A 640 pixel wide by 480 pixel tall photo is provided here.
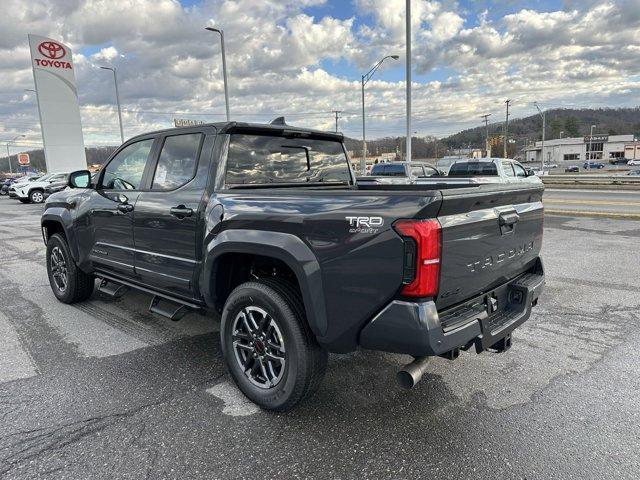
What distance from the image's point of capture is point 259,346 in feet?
10.3

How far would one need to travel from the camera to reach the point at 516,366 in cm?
372

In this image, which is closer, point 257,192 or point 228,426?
point 228,426

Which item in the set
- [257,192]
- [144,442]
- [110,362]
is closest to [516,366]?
[257,192]

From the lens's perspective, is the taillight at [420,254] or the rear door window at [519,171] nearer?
the taillight at [420,254]

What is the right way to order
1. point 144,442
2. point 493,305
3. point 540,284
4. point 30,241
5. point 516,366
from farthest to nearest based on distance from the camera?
point 30,241 < point 516,366 < point 540,284 < point 493,305 < point 144,442

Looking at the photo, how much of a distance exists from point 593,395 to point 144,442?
304 centimetres

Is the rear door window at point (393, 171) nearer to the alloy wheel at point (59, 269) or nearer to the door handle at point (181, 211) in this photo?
the alloy wheel at point (59, 269)

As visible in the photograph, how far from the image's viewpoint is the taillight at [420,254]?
237cm

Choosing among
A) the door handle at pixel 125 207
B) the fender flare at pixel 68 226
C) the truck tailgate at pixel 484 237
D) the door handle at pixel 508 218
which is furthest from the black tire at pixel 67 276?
the door handle at pixel 508 218

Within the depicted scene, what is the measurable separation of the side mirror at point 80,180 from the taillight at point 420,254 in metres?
3.94

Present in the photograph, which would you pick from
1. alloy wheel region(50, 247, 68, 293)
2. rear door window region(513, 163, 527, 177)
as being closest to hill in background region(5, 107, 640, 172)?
rear door window region(513, 163, 527, 177)

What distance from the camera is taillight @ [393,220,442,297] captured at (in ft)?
7.78

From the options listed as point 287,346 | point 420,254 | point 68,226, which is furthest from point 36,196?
point 420,254

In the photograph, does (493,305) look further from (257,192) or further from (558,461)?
(257,192)
